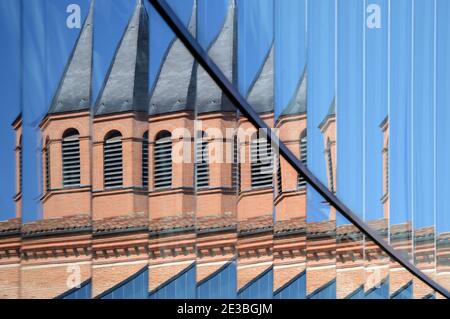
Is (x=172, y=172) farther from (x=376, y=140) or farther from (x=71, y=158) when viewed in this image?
(x=376, y=140)

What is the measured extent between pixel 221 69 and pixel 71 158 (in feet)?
1.64

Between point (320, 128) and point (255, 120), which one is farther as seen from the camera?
point (320, 128)

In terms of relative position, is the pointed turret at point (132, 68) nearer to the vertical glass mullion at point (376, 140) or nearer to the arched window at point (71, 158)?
the arched window at point (71, 158)

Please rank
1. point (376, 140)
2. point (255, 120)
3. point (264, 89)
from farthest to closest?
point (376, 140)
point (264, 89)
point (255, 120)

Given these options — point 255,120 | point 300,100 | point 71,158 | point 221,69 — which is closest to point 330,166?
point 300,100

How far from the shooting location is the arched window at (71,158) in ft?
8.41

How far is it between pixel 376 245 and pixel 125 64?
938mm

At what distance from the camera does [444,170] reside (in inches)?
111

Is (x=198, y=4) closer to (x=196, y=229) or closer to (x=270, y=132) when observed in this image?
(x=270, y=132)

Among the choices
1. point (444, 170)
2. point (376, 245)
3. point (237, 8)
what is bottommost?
point (376, 245)

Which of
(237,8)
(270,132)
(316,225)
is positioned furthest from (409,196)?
(237,8)

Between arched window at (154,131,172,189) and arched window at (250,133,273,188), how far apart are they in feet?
0.79

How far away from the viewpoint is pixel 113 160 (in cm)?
257

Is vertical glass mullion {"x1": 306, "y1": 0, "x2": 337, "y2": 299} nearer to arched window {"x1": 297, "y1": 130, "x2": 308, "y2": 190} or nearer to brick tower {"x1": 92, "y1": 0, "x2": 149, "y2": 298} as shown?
arched window {"x1": 297, "y1": 130, "x2": 308, "y2": 190}
